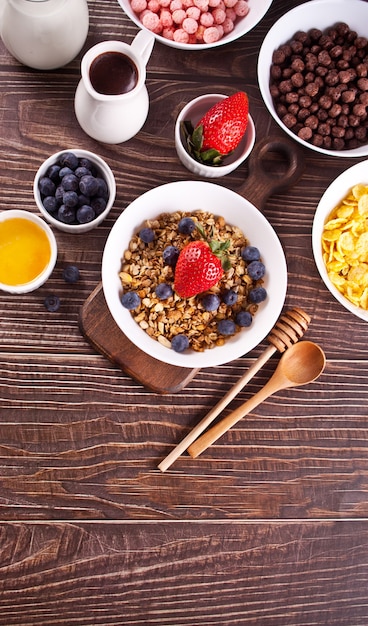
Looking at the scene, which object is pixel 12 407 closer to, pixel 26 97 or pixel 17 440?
pixel 17 440

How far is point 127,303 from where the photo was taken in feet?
3.73

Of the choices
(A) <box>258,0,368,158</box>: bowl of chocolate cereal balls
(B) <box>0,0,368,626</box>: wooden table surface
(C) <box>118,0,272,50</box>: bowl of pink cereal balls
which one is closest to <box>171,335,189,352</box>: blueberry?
(B) <box>0,0,368,626</box>: wooden table surface

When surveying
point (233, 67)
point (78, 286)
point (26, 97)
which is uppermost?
point (233, 67)

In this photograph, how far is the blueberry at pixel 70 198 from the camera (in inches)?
44.7

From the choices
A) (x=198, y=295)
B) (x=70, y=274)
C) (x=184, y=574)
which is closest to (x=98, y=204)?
(x=70, y=274)

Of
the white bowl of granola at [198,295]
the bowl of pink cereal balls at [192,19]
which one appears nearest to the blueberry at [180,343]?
the white bowl of granola at [198,295]

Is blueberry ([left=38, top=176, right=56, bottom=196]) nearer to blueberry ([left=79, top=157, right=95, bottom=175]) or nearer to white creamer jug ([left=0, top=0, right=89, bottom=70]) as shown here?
blueberry ([left=79, top=157, right=95, bottom=175])

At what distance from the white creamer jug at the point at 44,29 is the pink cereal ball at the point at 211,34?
22 cm

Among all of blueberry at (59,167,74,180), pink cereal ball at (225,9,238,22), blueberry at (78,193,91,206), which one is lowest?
blueberry at (78,193,91,206)

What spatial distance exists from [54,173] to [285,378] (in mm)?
558

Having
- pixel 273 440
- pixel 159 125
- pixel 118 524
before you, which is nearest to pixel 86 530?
pixel 118 524

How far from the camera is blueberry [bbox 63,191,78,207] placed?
113cm

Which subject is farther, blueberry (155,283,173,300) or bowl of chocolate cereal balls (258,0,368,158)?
bowl of chocolate cereal balls (258,0,368,158)

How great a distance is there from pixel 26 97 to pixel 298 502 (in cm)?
94
